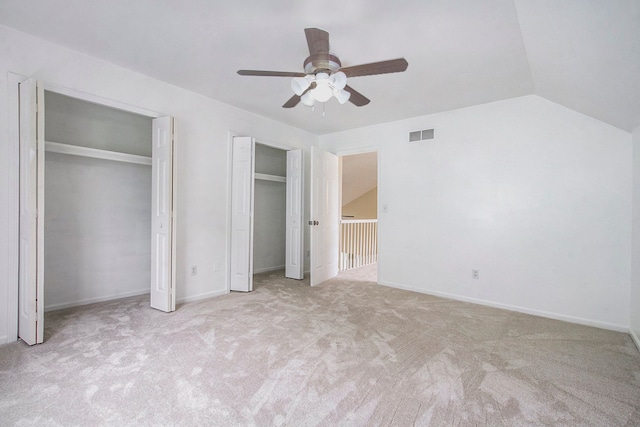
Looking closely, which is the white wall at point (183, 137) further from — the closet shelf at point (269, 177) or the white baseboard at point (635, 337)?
the white baseboard at point (635, 337)

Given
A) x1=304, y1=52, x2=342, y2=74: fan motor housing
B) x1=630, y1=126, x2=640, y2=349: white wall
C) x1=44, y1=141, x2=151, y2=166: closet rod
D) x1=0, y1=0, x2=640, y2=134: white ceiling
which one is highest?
x1=0, y1=0, x2=640, y2=134: white ceiling

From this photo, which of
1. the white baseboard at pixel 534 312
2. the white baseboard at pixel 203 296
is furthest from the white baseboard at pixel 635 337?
the white baseboard at pixel 203 296

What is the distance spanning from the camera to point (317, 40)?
1807 millimetres

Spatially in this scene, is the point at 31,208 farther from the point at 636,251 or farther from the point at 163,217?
the point at 636,251

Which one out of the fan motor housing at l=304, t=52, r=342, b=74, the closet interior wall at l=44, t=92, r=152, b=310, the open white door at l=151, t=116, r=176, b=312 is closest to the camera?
the fan motor housing at l=304, t=52, r=342, b=74

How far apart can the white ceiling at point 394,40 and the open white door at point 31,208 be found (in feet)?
2.17

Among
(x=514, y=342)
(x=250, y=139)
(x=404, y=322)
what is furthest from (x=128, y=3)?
(x=514, y=342)

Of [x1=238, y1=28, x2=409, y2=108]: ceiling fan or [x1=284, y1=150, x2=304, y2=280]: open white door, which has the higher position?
[x1=238, y1=28, x2=409, y2=108]: ceiling fan

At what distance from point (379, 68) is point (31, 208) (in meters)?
2.83

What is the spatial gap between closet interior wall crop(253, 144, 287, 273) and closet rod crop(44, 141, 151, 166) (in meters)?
1.85

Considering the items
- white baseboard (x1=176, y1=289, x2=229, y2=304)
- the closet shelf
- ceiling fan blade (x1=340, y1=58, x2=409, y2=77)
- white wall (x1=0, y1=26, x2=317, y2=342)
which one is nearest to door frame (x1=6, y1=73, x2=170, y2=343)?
white wall (x1=0, y1=26, x2=317, y2=342)

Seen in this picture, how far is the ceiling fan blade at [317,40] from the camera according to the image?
1697 millimetres

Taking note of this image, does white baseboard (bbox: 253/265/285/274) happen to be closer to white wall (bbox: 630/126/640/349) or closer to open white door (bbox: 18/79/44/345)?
open white door (bbox: 18/79/44/345)

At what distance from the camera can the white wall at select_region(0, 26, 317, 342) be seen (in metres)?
2.28
